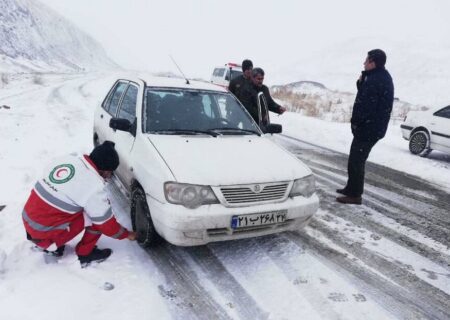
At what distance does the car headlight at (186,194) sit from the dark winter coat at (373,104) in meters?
2.81

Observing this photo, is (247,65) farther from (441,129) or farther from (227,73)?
(227,73)

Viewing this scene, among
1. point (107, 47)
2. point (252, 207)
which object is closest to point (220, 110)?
point (252, 207)

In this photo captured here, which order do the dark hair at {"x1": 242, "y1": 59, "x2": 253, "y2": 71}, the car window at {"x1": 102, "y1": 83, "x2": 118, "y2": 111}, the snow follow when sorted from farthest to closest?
the snow
the dark hair at {"x1": 242, "y1": 59, "x2": 253, "y2": 71}
the car window at {"x1": 102, "y1": 83, "x2": 118, "y2": 111}

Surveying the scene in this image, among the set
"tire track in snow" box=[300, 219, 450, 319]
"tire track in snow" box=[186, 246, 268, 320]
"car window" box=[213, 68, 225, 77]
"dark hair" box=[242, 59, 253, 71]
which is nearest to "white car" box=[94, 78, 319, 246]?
"tire track in snow" box=[186, 246, 268, 320]

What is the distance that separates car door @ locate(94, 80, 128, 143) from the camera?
5159 millimetres

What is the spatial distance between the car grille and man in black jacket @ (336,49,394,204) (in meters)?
2.12

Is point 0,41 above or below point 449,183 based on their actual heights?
above

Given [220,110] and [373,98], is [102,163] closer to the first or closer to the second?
[220,110]

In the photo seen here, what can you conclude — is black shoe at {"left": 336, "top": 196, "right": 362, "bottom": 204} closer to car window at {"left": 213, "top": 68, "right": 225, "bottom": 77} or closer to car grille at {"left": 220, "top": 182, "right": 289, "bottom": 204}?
car grille at {"left": 220, "top": 182, "right": 289, "bottom": 204}

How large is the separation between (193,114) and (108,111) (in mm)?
1624

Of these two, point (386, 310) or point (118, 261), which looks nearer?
point (386, 310)

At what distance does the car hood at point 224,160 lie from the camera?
3.34 metres

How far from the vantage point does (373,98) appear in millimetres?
4898

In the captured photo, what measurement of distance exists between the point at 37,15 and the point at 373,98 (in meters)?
67.5
